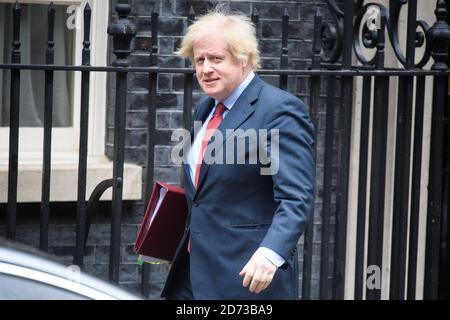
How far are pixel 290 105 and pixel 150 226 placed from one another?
78cm

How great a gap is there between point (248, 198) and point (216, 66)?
0.53 m

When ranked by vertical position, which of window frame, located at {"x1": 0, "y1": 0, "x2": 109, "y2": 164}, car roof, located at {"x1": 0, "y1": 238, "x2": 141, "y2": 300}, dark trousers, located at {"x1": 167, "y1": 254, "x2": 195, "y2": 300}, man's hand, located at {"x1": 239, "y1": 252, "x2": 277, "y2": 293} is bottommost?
dark trousers, located at {"x1": 167, "y1": 254, "x2": 195, "y2": 300}

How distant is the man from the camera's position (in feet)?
15.0

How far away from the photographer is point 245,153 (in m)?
4.58

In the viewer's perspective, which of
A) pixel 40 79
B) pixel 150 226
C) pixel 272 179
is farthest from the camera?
pixel 40 79

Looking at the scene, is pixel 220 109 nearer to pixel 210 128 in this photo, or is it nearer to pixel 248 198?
pixel 210 128

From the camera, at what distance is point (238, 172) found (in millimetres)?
4609

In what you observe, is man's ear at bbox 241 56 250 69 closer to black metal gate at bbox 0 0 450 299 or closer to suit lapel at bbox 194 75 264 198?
suit lapel at bbox 194 75 264 198

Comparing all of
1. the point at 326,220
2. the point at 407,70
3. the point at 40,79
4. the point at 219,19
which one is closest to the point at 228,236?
the point at 219,19

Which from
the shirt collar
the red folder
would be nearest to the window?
the red folder

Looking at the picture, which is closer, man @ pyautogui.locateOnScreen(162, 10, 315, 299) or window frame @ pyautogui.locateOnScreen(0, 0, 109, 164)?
man @ pyautogui.locateOnScreen(162, 10, 315, 299)

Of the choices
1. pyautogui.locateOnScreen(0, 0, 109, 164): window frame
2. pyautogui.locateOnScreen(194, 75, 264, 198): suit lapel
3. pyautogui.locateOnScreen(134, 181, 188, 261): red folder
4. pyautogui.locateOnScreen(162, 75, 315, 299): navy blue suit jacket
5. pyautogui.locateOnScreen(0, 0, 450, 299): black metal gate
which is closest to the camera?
pyautogui.locateOnScreen(162, 75, 315, 299): navy blue suit jacket

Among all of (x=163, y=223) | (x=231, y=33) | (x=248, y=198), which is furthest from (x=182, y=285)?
(x=231, y=33)
